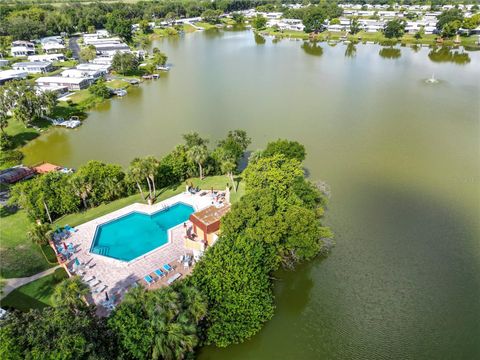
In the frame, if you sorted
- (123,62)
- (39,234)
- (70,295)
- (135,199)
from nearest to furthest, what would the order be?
(70,295) < (39,234) < (135,199) < (123,62)

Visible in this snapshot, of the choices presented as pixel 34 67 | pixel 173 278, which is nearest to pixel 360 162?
pixel 173 278

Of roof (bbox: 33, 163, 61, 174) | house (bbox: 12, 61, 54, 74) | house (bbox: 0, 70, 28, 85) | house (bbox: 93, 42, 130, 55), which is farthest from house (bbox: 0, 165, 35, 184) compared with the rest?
house (bbox: 93, 42, 130, 55)

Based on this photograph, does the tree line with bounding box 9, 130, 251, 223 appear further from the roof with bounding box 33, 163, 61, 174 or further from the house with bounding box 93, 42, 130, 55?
the house with bounding box 93, 42, 130, 55

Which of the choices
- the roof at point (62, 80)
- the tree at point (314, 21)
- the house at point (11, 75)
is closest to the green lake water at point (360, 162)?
the roof at point (62, 80)

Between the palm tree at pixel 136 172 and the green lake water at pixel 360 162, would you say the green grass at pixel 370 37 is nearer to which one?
the green lake water at pixel 360 162

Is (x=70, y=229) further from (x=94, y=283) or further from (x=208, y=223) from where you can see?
(x=208, y=223)

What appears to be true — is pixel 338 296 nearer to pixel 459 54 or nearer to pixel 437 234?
pixel 437 234
